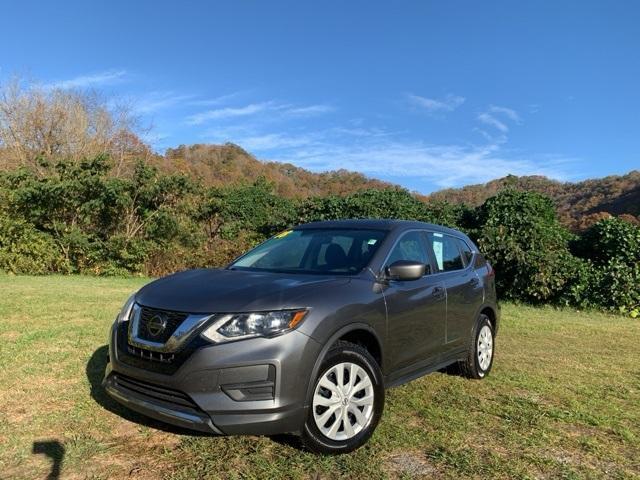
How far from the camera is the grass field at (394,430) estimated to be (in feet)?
11.3

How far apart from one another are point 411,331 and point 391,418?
714mm

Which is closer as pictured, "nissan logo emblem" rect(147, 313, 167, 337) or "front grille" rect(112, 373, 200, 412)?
"front grille" rect(112, 373, 200, 412)

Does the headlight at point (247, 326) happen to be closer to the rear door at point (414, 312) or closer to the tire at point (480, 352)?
the rear door at point (414, 312)

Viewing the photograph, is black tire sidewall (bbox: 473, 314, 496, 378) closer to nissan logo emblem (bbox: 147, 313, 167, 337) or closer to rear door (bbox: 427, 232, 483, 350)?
rear door (bbox: 427, 232, 483, 350)

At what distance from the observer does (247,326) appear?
333 centimetres

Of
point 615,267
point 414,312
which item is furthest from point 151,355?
point 615,267

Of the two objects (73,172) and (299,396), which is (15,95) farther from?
(299,396)

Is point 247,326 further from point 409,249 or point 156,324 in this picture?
point 409,249

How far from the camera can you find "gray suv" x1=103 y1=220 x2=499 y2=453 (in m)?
3.25

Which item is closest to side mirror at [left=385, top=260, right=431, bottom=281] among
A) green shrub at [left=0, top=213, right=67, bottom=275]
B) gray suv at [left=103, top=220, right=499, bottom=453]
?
gray suv at [left=103, top=220, right=499, bottom=453]

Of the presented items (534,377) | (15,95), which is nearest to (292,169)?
(15,95)

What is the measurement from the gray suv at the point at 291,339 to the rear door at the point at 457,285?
6.4 inches

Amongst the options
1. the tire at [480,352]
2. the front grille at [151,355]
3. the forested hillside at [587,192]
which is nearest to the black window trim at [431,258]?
the tire at [480,352]

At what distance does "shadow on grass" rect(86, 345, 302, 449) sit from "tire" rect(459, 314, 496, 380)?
232cm
